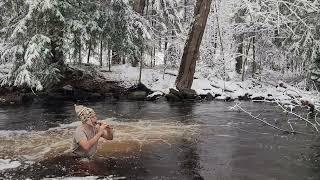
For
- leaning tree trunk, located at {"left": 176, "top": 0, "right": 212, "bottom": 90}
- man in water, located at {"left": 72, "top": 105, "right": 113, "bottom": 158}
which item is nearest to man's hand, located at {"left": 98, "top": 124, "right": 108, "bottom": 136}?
man in water, located at {"left": 72, "top": 105, "right": 113, "bottom": 158}

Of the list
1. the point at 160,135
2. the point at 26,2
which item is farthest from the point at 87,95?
the point at 160,135

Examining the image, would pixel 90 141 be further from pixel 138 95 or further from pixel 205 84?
pixel 205 84

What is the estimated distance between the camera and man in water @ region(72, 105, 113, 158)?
8016mm

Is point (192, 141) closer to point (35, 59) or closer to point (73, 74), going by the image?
point (35, 59)

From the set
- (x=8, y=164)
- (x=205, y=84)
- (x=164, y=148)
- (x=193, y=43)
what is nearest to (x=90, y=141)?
(x=8, y=164)

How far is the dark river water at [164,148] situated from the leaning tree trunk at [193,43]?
510cm

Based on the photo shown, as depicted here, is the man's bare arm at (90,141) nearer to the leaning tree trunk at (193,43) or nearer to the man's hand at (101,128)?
the man's hand at (101,128)

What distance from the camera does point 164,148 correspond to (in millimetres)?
10133

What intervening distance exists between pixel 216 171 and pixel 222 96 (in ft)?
45.7

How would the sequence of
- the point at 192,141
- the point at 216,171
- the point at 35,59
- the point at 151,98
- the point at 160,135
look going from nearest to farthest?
1. the point at 216,171
2. the point at 192,141
3. the point at 160,135
4. the point at 35,59
5. the point at 151,98

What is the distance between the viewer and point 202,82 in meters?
23.7

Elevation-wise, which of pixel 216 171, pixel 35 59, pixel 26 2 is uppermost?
pixel 26 2

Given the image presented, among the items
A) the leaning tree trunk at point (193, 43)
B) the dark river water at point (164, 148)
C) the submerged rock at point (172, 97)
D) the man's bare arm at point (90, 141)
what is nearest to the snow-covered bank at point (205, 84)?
the leaning tree trunk at point (193, 43)

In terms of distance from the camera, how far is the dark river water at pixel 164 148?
809cm
